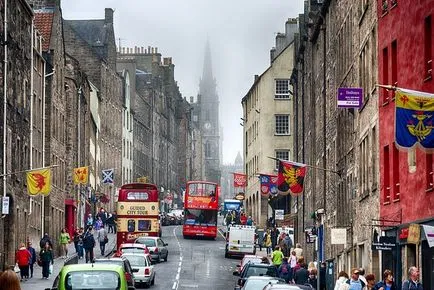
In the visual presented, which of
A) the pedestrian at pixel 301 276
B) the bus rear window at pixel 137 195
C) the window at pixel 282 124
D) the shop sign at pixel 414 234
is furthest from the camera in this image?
the window at pixel 282 124

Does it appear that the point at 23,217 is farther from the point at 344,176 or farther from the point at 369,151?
the point at 369,151

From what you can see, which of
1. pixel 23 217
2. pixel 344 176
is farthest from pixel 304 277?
pixel 23 217

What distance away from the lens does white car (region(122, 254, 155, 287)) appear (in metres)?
47.7

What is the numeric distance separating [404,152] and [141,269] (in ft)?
55.7

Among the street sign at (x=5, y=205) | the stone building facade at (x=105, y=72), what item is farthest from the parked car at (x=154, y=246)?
the stone building facade at (x=105, y=72)

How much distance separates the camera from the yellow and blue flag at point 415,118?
69.1ft

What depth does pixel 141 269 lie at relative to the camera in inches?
1889

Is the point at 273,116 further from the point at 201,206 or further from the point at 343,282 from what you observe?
the point at 343,282

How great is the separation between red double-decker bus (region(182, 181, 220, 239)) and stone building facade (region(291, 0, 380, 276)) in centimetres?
1309

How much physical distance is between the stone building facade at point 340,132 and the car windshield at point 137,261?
6.95 m

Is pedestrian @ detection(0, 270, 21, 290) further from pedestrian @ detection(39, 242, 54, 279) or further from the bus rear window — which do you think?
the bus rear window

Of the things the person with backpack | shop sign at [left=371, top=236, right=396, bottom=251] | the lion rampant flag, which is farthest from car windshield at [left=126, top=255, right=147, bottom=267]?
shop sign at [left=371, top=236, right=396, bottom=251]

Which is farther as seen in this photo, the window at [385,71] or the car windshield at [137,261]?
the car windshield at [137,261]

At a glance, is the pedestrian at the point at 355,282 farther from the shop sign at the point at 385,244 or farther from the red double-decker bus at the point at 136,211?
the red double-decker bus at the point at 136,211
